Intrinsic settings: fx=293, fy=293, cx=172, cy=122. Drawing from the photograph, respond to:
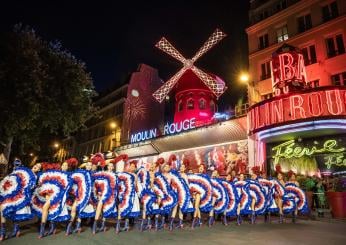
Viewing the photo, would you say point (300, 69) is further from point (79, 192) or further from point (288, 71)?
point (79, 192)

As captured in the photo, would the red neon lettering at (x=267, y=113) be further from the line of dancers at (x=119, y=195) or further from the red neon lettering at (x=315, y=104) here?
the line of dancers at (x=119, y=195)

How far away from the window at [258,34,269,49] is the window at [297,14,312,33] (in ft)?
8.82

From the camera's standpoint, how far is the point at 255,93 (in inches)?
856

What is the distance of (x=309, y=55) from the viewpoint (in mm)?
19859

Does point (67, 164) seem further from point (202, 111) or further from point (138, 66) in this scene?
point (138, 66)

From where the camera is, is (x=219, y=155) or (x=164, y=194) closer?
(x=164, y=194)

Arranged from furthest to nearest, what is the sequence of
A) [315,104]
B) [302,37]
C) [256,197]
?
[302,37]
[315,104]
[256,197]

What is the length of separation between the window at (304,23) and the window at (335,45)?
1937mm

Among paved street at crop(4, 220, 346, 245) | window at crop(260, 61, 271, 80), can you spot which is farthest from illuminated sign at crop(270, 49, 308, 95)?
paved street at crop(4, 220, 346, 245)

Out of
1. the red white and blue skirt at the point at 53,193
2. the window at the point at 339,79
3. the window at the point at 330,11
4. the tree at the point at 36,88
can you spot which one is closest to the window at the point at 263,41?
the window at the point at 330,11

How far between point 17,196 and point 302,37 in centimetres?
1996

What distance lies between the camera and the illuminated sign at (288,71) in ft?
58.4

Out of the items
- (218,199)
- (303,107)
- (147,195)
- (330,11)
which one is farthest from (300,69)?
(147,195)

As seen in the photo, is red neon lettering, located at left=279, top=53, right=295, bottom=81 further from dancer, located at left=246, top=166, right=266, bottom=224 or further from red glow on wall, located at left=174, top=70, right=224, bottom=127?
red glow on wall, located at left=174, top=70, right=224, bottom=127
